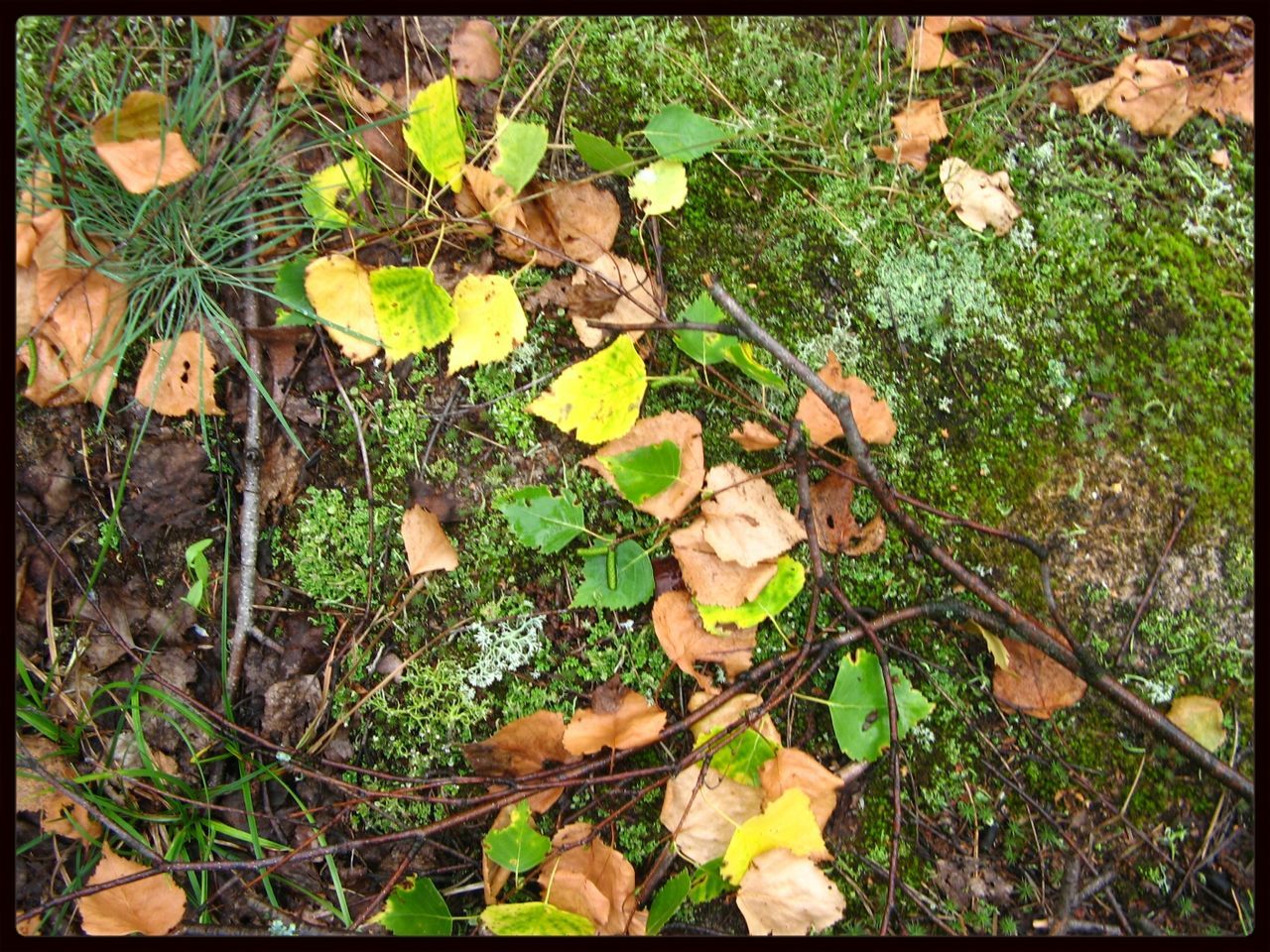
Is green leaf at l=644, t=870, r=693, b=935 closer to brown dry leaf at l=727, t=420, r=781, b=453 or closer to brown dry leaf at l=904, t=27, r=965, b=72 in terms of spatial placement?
brown dry leaf at l=727, t=420, r=781, b=453

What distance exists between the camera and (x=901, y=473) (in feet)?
6.69

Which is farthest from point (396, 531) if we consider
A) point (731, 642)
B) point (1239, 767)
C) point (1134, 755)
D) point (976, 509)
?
point (1239, 767)

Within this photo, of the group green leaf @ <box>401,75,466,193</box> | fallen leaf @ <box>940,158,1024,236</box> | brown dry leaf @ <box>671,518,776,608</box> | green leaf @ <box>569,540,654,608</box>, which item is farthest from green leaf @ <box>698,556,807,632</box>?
green leaf @ <box>401,75,466,193</box>

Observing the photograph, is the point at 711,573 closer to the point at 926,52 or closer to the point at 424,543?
the point at 424,543

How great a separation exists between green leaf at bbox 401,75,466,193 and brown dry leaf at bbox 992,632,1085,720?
5.73 feet

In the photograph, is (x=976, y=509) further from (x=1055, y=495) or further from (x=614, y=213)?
(x=614, y=213)

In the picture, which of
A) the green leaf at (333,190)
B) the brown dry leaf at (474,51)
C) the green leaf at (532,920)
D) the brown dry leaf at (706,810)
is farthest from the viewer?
the brown dry leaf at (474,51)

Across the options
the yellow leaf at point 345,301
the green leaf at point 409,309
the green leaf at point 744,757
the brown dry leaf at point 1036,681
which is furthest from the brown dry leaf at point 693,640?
the yellow leaf at point 345,301

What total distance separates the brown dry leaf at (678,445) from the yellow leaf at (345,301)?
0.61 m

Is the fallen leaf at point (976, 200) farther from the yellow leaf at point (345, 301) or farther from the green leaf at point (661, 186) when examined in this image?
the yellow leaf at point (345, 301)

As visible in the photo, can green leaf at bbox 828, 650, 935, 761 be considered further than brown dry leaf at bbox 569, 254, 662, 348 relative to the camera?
No

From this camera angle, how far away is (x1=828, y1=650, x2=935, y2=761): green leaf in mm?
1936

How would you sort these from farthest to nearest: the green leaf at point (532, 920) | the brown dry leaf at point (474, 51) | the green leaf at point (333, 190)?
the brown dry leaf at point (474, 51) < the green leaf at point (333, 190) < the green leaf at point (532, 920)

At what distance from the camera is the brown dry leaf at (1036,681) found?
6.41ft
